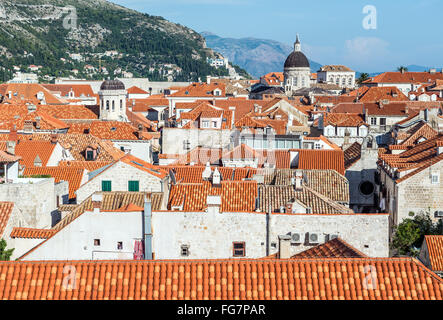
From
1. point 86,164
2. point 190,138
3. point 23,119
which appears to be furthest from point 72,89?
point 86,164

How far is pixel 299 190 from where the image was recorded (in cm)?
2961

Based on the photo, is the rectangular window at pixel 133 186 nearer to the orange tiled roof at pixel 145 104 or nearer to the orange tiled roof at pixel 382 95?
the orange tiled roof at pixel 382 95

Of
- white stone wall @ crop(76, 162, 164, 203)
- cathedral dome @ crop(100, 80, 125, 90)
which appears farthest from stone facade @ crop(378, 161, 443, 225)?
cathedral dome @ crop(100, 80, 125, 90)

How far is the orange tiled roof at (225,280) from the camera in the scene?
51.2 ft

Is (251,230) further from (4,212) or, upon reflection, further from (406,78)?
(406,78)

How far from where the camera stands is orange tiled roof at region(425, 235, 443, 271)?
2878cm

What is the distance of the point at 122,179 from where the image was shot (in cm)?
3362

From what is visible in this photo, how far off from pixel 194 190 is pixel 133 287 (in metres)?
13.4

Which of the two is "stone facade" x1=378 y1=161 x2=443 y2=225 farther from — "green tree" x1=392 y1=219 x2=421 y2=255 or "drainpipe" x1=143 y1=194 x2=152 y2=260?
"drainpipe" x1=143 y1=194 x2=152 y2=260

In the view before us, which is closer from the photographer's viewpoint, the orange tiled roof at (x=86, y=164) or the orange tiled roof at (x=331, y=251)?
the orange tiled roof at (x=331, y=251)

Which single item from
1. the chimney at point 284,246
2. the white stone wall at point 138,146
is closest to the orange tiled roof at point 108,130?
the white stone wall at point 138,146

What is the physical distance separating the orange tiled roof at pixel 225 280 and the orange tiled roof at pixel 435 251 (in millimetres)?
13199

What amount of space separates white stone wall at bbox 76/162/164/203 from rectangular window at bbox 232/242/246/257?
9.64 m

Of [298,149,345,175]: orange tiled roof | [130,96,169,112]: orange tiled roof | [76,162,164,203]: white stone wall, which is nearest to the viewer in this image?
[76,162,164,203]: white stone wall
